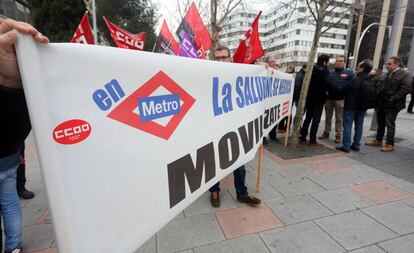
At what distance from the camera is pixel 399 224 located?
262cm

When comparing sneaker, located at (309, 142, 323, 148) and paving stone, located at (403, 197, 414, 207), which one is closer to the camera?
paving stone, located at (403, 197, 414, 207)

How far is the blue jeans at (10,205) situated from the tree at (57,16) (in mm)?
20653

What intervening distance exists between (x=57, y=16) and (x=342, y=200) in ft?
75.1

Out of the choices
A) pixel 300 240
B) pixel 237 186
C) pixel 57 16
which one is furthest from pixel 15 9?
pixel 300 240

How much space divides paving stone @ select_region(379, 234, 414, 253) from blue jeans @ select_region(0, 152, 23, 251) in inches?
136

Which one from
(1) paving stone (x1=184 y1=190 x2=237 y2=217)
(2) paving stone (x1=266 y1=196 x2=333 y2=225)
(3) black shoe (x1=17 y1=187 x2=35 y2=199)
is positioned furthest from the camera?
(3) black shoe (x1=17 y1=187 x2=35 y2=199)

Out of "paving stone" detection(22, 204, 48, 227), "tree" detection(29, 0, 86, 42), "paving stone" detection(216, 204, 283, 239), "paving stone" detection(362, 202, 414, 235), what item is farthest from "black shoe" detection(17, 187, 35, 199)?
"tree" detection(29, 0, 86, 42)

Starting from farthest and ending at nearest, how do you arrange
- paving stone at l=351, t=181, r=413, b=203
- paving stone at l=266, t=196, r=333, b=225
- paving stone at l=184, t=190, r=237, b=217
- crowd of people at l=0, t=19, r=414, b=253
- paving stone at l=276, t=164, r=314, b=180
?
paving stone at l=276, t=164, r=314, b=180 < paving stone at l=351, t=181, r=413, b=203 < paving stone at l=184, t=190, r=237, b=217 < paving stone at l=266, t=196, r=333, b=225 < crowd of people at l=0, t=19, r=414, b=253

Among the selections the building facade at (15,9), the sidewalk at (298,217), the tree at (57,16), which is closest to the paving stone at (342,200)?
the sidewalk at (298,217)

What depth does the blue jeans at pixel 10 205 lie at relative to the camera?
5.81 ft

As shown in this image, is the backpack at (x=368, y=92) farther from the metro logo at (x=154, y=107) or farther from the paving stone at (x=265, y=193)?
the metro logo at (x=154, y=107)

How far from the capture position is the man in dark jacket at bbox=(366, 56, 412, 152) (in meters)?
4.86

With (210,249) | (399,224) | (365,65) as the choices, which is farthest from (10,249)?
(365,65)

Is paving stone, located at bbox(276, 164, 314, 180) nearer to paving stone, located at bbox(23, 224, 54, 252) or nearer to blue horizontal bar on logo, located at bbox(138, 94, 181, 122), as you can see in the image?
blue horizontal bar on logo, located at bbox(138, 94, 181, 122)
